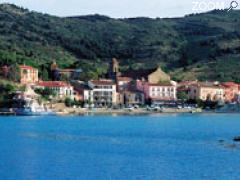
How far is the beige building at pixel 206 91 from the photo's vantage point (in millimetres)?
115750

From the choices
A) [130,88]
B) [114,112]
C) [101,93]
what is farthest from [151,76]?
[114,112]

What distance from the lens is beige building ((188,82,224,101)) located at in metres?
116

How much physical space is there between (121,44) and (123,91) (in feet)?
185

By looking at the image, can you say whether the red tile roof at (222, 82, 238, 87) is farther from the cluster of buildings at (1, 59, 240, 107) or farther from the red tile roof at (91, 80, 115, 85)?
the red tile roof at (91, 80, 115, 85)

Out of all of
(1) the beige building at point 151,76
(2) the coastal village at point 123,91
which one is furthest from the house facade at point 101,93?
(1) the beige building at point 151,76

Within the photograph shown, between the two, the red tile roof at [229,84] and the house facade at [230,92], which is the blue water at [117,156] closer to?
the house facade at [230,92]

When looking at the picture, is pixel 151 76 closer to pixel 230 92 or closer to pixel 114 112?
pixel 230 92

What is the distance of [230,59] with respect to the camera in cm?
13675

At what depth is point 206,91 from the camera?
382 ft

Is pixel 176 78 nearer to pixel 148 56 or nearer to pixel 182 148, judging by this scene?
pixel 148 56

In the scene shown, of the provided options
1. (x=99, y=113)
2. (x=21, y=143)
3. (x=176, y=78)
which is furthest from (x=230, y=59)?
(x=21, y=143)

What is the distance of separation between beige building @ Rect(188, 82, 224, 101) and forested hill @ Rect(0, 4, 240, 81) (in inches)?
437

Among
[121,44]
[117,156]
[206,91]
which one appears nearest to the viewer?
[117,156]

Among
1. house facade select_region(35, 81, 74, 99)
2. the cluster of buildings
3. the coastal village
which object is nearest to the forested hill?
the cluster of buildings
